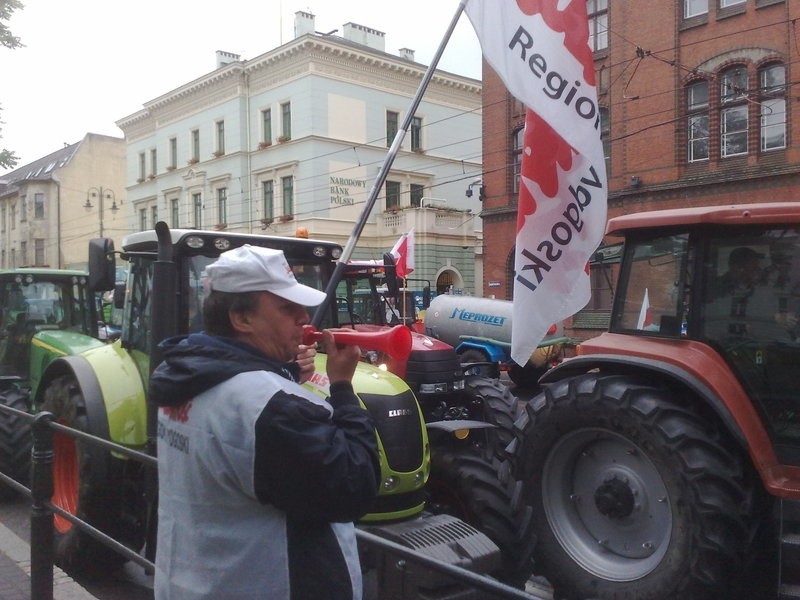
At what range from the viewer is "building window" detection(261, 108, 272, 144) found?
37.1m

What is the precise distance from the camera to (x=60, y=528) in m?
5.91

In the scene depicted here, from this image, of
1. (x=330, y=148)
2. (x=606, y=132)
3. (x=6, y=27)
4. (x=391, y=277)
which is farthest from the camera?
(x=330, y=148)

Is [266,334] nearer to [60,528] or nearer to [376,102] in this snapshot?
[60,528]

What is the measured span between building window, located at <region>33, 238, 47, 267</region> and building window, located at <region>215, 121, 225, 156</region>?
76.2ft

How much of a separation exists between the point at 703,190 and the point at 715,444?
61.5 feet

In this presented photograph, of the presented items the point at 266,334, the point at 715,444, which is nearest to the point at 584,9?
the point at 715,444

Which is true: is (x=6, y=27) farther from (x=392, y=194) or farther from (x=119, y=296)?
(x=392, y=194)

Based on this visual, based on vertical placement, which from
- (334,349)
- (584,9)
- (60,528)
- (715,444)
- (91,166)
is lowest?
(60,528)

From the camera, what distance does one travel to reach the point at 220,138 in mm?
39562

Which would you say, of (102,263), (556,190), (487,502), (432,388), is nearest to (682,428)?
(487,502)

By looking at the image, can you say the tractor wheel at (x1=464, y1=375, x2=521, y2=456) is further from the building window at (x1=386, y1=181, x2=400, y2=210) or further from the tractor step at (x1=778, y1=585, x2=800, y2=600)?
the building window at (x1=386, y1=181, x2=400, y2=210)

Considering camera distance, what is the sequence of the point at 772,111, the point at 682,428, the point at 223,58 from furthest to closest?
the point at 223,58
the point at 772,111
the point at 682,428

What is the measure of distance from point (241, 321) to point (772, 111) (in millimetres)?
20923

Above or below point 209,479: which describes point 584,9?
above
